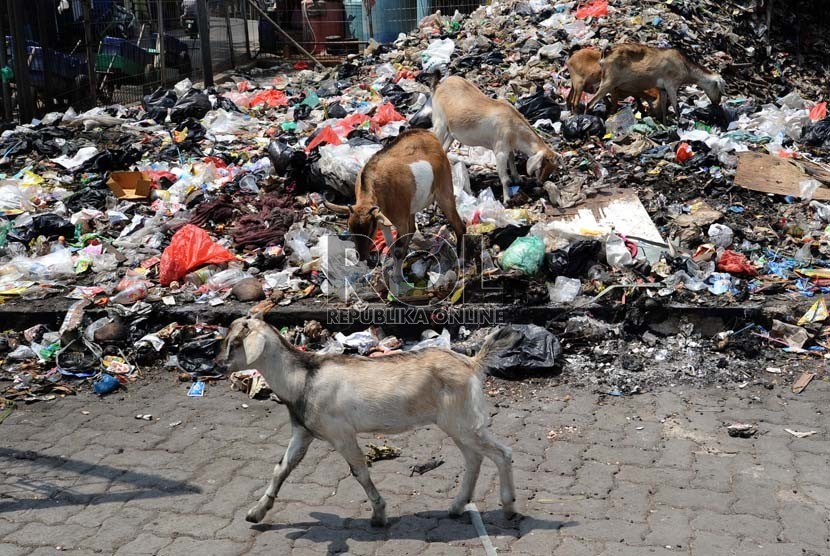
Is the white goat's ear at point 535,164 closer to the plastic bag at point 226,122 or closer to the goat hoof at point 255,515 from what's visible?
the plastic bag at point 226,122

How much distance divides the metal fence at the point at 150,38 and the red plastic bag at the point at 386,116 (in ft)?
14.7

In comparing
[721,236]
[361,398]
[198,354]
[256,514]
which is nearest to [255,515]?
[256,514]

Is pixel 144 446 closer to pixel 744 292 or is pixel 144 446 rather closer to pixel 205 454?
pixel 205 454

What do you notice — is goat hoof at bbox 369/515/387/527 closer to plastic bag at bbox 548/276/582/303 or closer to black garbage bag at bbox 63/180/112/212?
plastic bag at bbox 548/276/582/303

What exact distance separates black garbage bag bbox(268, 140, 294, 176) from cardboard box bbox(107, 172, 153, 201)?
126 cm

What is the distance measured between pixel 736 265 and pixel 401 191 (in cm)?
270

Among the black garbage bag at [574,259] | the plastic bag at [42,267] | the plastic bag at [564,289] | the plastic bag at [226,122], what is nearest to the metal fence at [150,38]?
the plastic bag at [226,122]

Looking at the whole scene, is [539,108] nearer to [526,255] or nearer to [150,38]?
[526,255]

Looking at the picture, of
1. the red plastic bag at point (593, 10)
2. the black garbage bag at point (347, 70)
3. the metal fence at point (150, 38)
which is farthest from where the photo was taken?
the black garbage bag at point (347, 70)

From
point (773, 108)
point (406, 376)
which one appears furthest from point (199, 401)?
point (773, 108)

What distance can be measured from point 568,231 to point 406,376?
11.6 ft

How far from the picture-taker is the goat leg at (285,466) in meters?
3.81

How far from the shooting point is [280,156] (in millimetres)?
8117

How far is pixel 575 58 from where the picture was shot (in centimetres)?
1035
